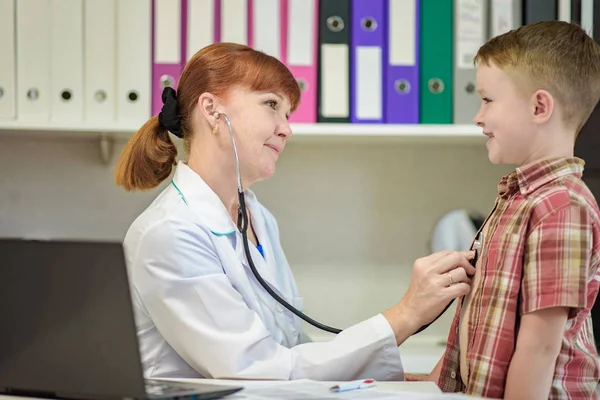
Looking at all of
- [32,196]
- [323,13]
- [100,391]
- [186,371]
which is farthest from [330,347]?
[32,196]

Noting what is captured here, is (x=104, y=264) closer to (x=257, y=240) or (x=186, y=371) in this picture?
(x=186, y=371)

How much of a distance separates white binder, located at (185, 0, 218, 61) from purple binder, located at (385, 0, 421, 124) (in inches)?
17.8

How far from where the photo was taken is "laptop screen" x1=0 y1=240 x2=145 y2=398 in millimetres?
852

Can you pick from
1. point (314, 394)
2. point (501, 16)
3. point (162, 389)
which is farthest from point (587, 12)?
point (162, 389)

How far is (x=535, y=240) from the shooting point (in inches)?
43.9

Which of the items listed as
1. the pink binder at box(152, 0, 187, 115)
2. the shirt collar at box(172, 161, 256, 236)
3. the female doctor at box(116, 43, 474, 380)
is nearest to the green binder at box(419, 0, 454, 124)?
the female doctor at box(116, 43, 474, 380)

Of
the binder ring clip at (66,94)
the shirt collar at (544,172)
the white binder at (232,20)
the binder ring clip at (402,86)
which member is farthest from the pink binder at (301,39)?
the shirt collar at (544,172)

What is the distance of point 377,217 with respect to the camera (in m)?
2.27

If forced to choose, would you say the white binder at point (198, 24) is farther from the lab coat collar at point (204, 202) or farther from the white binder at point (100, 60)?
the lab coat collar at point (204, 202)

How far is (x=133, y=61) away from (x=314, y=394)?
1150 millimetres

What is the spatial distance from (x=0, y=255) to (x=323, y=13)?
1257mm

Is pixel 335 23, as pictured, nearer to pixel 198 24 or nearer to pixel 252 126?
pixel 198 24

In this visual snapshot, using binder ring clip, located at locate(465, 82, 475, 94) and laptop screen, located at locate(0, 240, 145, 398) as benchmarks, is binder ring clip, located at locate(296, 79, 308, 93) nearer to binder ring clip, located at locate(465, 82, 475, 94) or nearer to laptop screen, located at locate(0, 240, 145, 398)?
binder ring clip, located at locate(465, 82, 475, 94)

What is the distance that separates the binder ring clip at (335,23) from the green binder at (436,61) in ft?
0.67
